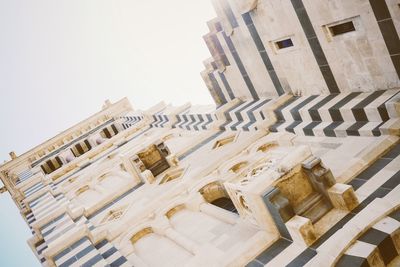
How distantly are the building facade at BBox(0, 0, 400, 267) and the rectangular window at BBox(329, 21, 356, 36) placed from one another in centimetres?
4

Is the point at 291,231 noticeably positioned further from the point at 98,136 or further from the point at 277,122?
the point at 98,136

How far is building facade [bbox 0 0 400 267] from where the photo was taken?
674 cm

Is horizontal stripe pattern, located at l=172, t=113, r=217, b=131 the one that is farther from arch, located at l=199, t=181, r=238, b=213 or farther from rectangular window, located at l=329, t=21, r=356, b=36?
rectangular window, located at l=329, t=21, r=356, b=36

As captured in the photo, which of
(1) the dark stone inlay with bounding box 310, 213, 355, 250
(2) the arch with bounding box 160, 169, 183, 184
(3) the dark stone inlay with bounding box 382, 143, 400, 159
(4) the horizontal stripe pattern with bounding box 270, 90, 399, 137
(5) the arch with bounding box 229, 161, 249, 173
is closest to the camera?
(1) the dark stone inlay with bounding box 310, 213, 355, 250

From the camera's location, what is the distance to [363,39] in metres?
8.80

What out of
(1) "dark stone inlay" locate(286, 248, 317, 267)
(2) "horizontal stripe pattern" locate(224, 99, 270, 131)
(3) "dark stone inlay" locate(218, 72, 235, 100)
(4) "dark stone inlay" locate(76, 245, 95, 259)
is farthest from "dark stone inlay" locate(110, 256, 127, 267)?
(3) "dark stone inlay" locate(218, 72, 235, 100)

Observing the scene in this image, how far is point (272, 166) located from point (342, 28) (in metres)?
4.39

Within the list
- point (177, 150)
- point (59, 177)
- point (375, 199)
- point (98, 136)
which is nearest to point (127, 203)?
point (177, 150)

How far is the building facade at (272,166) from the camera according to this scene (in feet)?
22.1

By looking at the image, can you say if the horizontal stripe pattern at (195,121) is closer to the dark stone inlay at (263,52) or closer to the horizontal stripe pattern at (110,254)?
the dark stone inlay at (263,52)

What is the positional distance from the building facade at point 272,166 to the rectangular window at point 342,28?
1.5 inches

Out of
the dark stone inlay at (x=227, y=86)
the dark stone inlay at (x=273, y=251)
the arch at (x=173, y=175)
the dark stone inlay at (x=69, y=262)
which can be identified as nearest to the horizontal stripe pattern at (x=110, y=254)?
the dark stone inlay at (x=69, y=262)

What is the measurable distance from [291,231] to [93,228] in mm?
7630

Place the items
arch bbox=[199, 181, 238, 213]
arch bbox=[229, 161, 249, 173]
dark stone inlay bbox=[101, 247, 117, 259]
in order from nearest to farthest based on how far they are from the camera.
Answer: dark stone inlay bbox=[101, 247, 117, 259], arch bbox=[199, 181, 238, 213], arch bbox=[229, 161, 249, 173]
